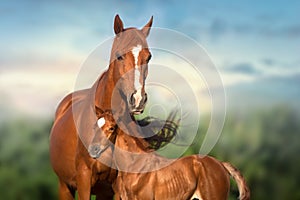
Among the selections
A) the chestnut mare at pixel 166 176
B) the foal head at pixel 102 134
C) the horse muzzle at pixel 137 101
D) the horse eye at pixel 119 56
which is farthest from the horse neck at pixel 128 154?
the horse eye at pixel 119 56

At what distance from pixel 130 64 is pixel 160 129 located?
3.89 ft

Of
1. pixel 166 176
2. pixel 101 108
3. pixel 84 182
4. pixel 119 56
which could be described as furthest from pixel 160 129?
pixel 119 56

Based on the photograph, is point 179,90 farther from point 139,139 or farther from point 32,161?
point 32,161

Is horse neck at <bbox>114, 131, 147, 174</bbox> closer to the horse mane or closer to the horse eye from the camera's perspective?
the horse mane

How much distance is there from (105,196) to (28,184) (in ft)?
13.4

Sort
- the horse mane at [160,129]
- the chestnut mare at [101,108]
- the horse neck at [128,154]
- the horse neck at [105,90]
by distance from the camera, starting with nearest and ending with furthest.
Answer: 1. the chestnut mare at [101,108]
2. the horse neck at [105,90]
3. the horse neck at [128,154]
4. the horse mane at [160,129]

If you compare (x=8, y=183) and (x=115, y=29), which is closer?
(x=115, y=29)

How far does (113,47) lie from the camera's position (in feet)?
15.7

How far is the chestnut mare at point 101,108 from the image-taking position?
4574 mm

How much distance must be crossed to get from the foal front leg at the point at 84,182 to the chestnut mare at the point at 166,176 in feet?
0.84

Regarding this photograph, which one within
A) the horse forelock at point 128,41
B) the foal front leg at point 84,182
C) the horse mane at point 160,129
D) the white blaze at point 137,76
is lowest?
the foal front leg at point 84,182

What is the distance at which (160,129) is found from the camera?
5.62 m

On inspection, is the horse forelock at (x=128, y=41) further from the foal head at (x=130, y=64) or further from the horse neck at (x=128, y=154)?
the horse neck at (x=128, y=154)

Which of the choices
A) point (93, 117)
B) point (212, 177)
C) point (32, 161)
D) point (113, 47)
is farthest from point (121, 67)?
point (32, 161)
